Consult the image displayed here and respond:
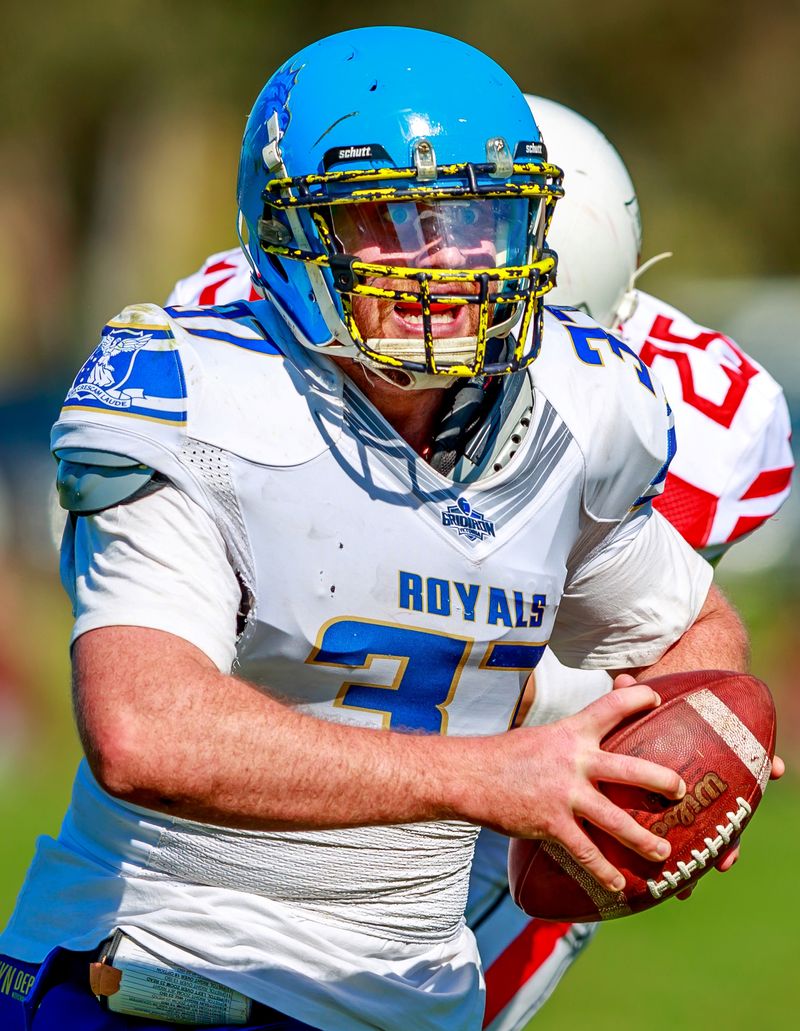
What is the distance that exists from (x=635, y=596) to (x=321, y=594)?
2.27ft

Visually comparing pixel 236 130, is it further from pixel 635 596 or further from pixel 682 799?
pixel 682 799

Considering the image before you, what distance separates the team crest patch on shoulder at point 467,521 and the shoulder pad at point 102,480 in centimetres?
52

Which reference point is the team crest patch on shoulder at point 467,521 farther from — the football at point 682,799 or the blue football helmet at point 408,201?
the football at point 682,799

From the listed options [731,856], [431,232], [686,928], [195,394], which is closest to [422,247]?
[431,232]

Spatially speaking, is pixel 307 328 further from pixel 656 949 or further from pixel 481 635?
pixel 656 949

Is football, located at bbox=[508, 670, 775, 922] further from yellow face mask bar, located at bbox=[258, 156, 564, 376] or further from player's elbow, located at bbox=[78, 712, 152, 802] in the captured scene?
player's elbow, located at bbox=[78, 712, 152, 802]

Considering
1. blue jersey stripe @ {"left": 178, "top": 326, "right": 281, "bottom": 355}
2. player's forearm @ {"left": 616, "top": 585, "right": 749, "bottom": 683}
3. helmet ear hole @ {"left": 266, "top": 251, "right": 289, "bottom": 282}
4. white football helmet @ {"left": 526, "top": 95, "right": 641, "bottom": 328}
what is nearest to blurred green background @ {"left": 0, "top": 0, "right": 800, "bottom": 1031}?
white football helmet @ {"left": 526, "top": 95, "right": 641, "bottom": 328}

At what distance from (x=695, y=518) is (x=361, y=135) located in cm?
146

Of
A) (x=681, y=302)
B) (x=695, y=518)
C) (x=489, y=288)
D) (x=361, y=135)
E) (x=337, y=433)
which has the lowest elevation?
(x=681, y=302)

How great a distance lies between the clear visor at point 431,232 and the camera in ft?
8.54

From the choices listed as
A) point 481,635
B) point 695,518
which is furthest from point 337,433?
point 695,518

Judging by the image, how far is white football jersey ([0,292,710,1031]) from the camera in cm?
248

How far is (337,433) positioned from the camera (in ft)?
8.60

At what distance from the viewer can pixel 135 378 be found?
8.11 ft
